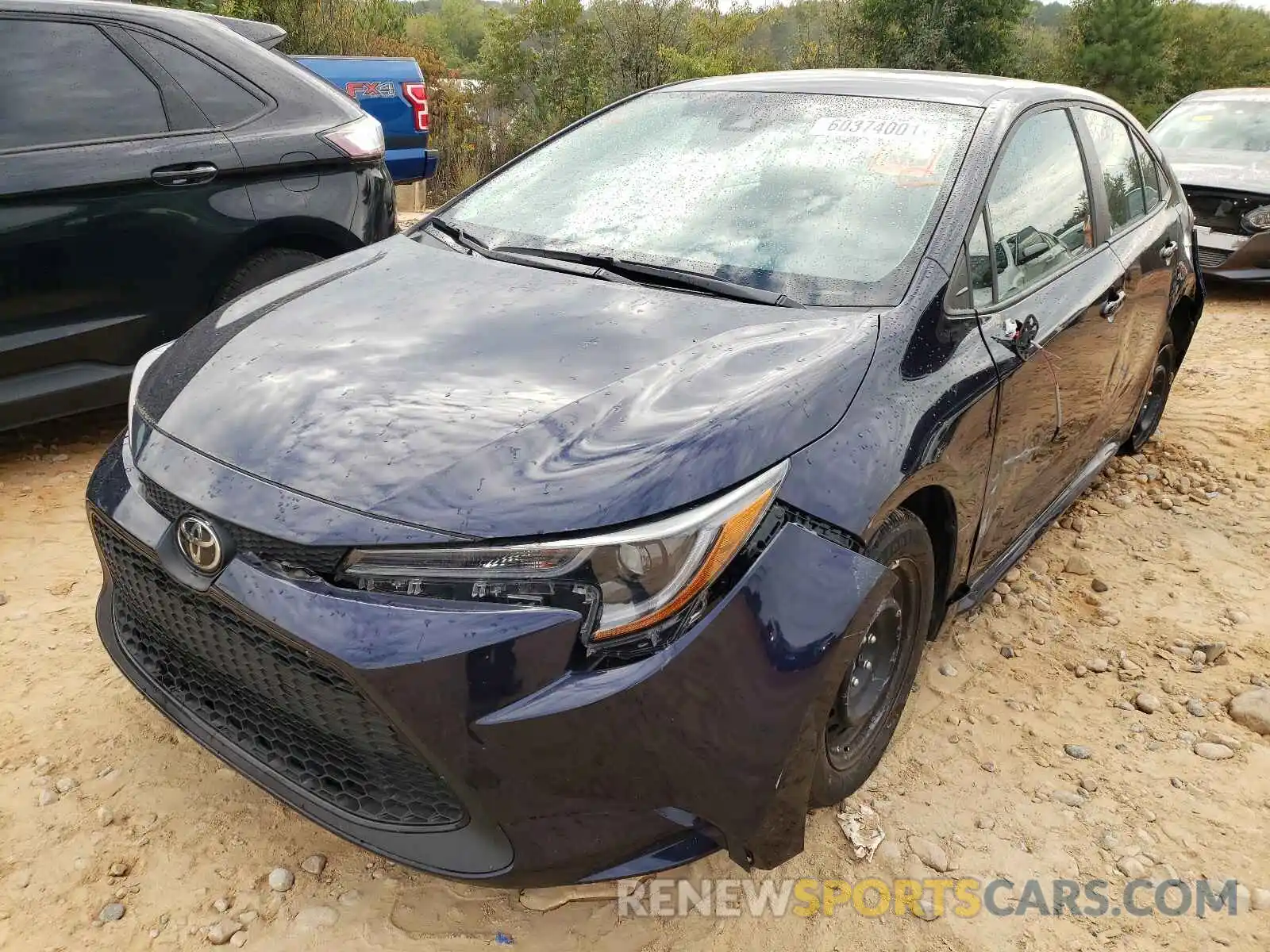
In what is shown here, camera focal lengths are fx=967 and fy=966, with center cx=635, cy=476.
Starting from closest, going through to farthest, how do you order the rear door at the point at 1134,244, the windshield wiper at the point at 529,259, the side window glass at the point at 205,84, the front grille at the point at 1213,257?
the windshield wiper at the point at 529,259
the rear door at the point at 1134,244
the side window glass at the point at 205,84
the front grille at the point at 1213,257

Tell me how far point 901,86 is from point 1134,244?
3.68 feet

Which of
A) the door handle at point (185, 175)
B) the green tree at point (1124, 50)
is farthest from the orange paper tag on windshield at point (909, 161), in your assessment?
the green tree at point (1124, 50)

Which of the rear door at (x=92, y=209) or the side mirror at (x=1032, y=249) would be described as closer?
the side mirror at (x=1032, y=249)

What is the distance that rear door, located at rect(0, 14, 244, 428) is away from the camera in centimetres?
327

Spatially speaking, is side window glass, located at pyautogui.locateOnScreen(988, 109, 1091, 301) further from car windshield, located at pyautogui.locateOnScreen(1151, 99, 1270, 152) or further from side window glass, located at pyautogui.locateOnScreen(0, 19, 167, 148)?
car windshield, located at pyautogui.locateOnScreen(1151, 99, 1270, 152)

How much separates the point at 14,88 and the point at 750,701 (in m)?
3.36

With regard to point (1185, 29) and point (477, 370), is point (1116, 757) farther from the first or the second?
point (1185, 29)

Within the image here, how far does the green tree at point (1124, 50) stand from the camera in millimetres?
34219

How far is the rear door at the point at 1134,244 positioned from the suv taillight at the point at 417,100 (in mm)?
4672

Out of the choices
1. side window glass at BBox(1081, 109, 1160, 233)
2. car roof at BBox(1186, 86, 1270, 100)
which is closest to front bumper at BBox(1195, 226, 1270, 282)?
car roof at BBox(1186, 86, 1270, 100)

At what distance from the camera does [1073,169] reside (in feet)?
9.73

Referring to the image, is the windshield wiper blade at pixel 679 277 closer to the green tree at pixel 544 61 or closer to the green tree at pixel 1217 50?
the green tree at pixel 544 61

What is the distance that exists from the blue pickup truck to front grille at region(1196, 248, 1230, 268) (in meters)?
5.69

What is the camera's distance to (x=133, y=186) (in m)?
3.43
